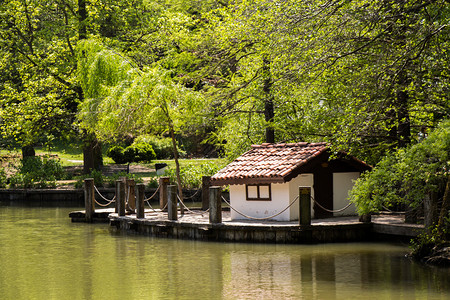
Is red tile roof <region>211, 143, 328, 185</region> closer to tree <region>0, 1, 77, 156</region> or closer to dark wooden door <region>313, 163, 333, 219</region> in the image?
dark wooden door <region>313, 163, 333, 219</region>

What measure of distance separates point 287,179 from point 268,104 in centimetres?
822

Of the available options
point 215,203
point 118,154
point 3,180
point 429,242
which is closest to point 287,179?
point 215,203

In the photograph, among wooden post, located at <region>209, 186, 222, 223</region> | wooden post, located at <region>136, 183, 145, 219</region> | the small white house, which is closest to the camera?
wooden post, located at <region>209, 186, 222, 223</region>

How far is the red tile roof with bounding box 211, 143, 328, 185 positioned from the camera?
21.4 meters

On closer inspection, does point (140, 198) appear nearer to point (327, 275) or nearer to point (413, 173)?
point (327, 275)

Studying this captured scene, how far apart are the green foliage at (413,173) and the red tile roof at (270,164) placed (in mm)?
3382

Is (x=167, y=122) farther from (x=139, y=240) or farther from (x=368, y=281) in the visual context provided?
(x=368, y=281)

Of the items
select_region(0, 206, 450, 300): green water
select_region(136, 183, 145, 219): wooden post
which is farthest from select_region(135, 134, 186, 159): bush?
select_region(0, 206, 450, 300): green water

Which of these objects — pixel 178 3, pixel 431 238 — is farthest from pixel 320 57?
pixel 178 3

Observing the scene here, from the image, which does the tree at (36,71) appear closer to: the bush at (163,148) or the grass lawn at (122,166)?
the grass lawn at (122,166)

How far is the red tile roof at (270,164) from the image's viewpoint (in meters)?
21.4

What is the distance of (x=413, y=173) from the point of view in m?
16.2

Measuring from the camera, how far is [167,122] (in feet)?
85.9

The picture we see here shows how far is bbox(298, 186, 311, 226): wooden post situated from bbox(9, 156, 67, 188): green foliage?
22987 millimetres
